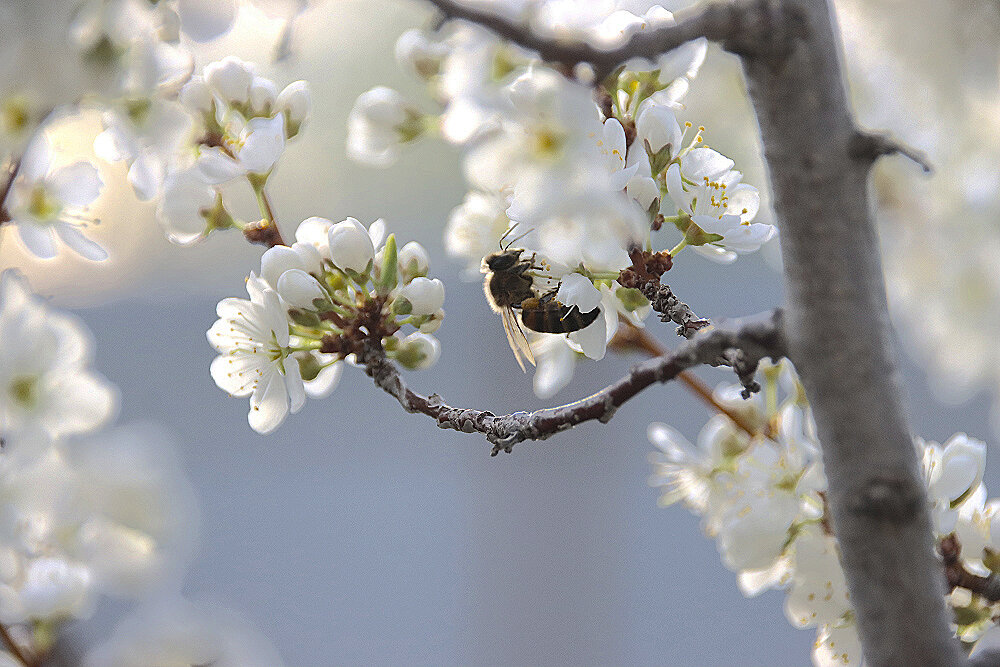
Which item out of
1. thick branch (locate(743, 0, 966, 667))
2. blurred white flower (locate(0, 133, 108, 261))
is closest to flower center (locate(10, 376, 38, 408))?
blurred white flower (locate(0, 133, 108, 261))

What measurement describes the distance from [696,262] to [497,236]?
2.19m

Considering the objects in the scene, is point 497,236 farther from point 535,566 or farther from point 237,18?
point 535,566

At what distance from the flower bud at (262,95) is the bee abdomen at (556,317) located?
0.15 metres

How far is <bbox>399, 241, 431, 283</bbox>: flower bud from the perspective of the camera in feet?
1.33

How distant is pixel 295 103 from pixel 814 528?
12.3 inches

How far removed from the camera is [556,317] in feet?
1.26

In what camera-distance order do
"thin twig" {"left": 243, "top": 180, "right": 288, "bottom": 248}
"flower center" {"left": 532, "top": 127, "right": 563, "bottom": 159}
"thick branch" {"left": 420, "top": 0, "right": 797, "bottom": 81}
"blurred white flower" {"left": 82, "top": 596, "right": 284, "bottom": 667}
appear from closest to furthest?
"thick branch" {"left": 420, "top": 0, "right": 797, "bottom": 81}
"flower center" {"left": 532, "top": 127, "right": 563, "bottom": 159}
"thin twig" {"left": 243, "top": 180, "right": 288, "bottom": 248}
"blurred white flower" {"left": 82, "top": 596, "right": 284, "bottom": 667}

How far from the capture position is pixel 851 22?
0.88 m

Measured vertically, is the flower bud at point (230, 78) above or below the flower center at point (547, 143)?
above

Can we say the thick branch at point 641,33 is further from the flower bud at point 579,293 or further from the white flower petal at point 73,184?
the white flower petal at point 73,184

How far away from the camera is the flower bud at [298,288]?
36cm

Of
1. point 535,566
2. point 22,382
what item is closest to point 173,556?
point 22,382

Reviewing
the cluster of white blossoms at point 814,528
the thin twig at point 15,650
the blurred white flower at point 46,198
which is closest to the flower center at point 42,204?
the blurred white flower at point 46,198

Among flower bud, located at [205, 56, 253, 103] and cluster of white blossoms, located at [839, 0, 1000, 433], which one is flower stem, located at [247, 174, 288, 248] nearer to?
flower bud, located at [205, 56, 253, 103]
